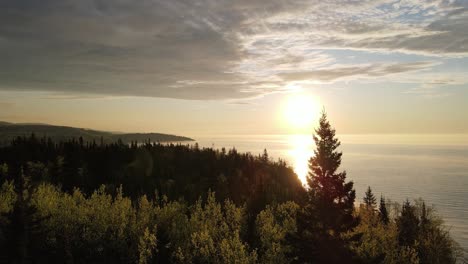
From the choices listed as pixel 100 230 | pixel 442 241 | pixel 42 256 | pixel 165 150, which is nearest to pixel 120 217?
pixel 100 230

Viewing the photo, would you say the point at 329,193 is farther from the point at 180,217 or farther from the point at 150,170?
the point at 150,170

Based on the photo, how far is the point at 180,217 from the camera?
240 ft

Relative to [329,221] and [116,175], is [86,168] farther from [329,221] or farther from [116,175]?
[329,221]

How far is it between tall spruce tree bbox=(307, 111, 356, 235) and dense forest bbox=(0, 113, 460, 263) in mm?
97

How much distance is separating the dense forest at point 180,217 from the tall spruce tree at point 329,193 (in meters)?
0.10

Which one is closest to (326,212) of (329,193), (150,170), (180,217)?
(329,193)

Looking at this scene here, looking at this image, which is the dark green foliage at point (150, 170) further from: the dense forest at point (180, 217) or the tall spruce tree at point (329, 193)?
the tall spruce tree at point (329, 193)

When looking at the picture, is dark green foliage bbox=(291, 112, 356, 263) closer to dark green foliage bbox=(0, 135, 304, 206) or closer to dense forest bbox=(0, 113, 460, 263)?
dense forest bbox=(0, 113, 460, 263)

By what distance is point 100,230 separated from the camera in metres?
58.3

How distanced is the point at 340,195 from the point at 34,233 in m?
36.5

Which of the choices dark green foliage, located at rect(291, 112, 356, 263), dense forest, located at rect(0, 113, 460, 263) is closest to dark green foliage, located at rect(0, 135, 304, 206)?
dense forest, located at rect(0, 113, 460, 263)

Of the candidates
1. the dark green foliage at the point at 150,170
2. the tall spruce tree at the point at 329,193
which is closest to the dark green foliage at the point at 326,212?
the tall spruce tree at the point at 329,193

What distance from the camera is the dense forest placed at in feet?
118

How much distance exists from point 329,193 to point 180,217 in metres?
43.6
